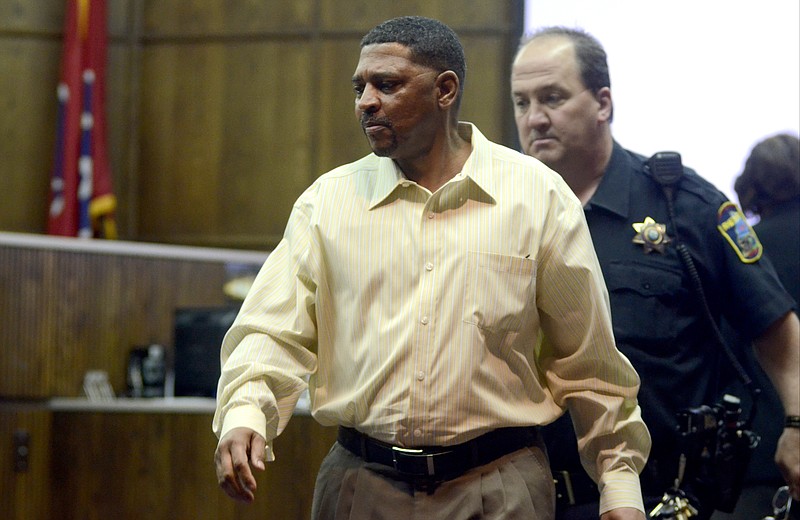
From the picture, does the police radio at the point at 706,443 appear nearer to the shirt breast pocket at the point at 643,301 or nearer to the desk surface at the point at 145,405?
the shirt breast pocket at the point at 643,301

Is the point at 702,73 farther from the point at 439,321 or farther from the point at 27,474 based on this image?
the point at 439,321

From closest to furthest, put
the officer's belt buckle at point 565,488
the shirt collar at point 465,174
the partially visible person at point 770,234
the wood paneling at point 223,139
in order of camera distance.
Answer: the shirt collar at point 465,174, the officer's belt buckle at point 565,488, the partially visible person at point 770,234, the wood paneling at point 223,139

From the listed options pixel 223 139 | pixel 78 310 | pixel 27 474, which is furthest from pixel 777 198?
pixel 223 139

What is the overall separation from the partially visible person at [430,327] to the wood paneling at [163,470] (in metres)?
2.26

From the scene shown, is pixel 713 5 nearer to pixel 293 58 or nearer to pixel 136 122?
pixel 293 58

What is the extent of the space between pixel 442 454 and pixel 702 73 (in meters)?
3.90

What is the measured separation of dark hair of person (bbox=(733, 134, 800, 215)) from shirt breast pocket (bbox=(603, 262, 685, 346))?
1023mm

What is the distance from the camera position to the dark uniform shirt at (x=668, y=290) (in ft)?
8.38

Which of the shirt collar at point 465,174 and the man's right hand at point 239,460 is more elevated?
the shirt collar at point 465,174

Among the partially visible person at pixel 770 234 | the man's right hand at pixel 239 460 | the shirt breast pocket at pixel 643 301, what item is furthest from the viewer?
the partially visible person at pixel 770 234

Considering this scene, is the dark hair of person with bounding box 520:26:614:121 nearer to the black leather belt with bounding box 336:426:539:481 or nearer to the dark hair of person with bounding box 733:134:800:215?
the dark hair of person with bounding box 733:134:800:215

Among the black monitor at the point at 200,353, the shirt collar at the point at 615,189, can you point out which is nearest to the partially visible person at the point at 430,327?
the shirt collar at the point at 615,189

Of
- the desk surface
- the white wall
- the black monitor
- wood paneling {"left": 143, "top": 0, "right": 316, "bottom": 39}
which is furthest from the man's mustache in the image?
wood paneling {"left": 143, "top": 0, "right": 316, "bottom": 39}

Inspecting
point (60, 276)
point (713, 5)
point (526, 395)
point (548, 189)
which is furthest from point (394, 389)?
point (713, 5)
